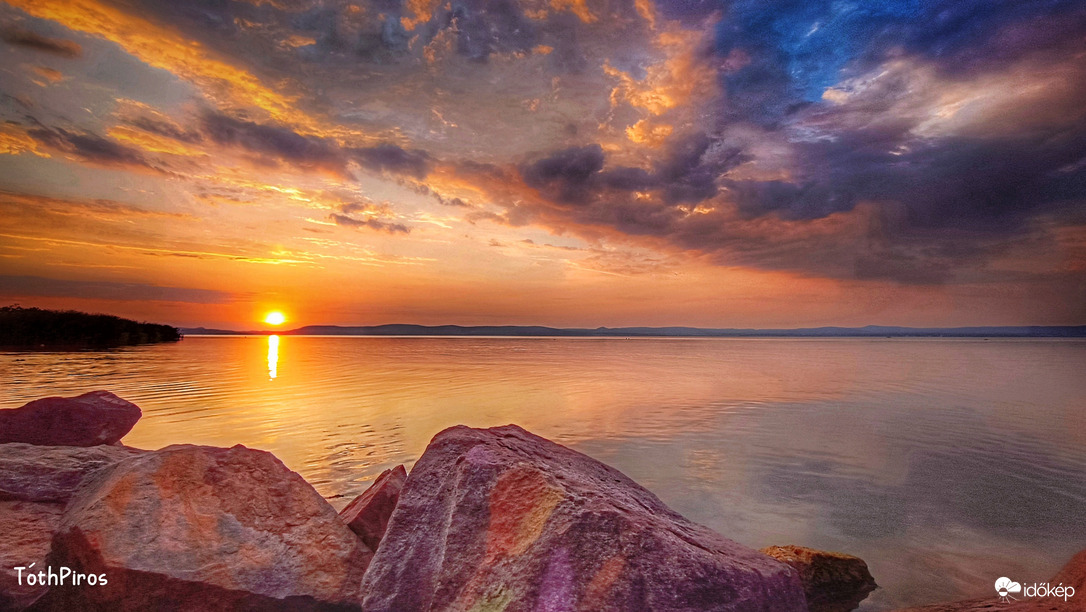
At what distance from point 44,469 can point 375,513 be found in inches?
135

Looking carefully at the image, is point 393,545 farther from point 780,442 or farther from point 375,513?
point 780,442

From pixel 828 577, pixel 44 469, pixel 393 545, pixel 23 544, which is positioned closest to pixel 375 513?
pixel 393 545

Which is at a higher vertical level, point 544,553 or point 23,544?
point 544,553

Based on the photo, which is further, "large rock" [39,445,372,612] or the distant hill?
the distant hill

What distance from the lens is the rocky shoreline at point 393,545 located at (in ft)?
11.3

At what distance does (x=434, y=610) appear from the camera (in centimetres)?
364

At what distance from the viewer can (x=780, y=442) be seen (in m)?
12.8

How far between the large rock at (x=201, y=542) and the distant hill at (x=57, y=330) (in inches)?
2860

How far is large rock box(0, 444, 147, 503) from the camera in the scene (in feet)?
15.5

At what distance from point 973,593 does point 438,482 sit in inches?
253

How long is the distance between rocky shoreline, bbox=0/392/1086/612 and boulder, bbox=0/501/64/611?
1 cm

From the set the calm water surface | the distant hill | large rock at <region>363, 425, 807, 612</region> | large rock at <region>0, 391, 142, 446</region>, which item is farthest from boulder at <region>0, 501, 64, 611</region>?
the distant hill

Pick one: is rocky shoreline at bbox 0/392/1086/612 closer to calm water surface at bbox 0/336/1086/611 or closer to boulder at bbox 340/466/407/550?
boulder at bbox 340/466/407/550

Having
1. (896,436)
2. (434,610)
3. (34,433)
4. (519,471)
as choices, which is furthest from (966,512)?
(34,433)
